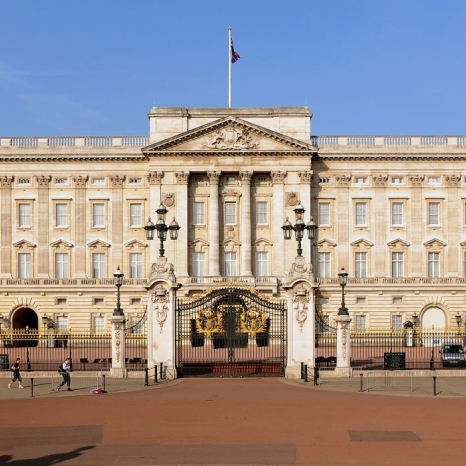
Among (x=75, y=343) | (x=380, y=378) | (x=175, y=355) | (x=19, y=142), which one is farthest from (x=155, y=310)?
(x=19, y=142)

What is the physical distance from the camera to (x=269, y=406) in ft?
96.2

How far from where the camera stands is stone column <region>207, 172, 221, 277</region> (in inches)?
2726

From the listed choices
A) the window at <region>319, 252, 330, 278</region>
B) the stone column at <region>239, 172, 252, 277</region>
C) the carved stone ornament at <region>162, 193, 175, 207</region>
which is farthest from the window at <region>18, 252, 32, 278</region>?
the window at <region>319, 252, 330, 278</region>

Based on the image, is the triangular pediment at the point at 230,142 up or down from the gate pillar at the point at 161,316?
up

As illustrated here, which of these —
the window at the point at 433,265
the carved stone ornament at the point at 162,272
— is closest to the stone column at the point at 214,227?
the window at the point at 433,265

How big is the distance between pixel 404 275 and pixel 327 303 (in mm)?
7314

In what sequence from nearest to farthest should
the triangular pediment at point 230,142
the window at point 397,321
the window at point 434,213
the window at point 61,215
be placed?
the triangular pediment at point 230,142 < the window at point 397,321 < the window at point 434,213 < the window at point 61,215

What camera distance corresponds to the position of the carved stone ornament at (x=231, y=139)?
69062mm

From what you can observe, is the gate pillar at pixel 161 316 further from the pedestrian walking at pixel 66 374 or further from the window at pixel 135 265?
the window at pixel 135 265

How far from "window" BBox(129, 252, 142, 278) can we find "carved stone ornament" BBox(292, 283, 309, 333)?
33.7 metres

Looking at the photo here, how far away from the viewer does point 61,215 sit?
7188cm

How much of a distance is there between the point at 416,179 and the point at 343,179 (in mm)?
6427

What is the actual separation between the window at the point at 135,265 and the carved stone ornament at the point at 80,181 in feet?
24.8

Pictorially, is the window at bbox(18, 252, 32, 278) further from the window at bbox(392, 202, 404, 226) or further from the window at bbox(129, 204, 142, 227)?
the window at bbox(392, 202, 404, 226)
